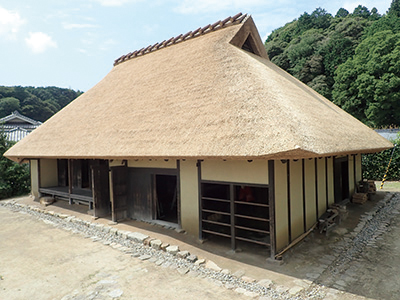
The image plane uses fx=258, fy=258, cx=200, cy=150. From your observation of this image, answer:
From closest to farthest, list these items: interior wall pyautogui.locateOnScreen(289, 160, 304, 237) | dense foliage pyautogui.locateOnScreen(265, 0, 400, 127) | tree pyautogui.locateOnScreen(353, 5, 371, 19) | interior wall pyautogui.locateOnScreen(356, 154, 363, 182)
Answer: interior wall pyautogui.locateOnScreen(289, 160, 304, 237)
interior wall pyautogui.locateOnScreen(356, 154, 363, 182)
dense foliage pyautogui.locateOnScreen(265, 0, 400, 127)
tree pyautogui.locateOnScreen(353, 5, 371, 19)

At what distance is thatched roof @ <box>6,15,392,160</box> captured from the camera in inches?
196

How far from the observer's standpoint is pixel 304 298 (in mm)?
4055

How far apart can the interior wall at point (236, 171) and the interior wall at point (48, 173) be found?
30.4ft

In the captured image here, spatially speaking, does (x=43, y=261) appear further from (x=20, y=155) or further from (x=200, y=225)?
(x=20, y=155)

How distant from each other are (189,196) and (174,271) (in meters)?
2.08

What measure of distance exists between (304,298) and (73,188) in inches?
413

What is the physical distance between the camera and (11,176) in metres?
13.5

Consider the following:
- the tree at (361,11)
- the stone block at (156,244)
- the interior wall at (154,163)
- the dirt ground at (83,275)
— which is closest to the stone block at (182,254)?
the dirt ground at (83,275)

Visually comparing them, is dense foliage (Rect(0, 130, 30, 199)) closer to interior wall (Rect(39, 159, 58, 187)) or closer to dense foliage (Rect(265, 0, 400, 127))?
interior wall (Rect(39, 159, 58, 187))

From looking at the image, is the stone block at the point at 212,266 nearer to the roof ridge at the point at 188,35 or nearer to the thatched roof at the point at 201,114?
the thatched roof at the point at 201,114

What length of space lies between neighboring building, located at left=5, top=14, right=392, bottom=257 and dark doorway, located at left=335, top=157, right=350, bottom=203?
68mm

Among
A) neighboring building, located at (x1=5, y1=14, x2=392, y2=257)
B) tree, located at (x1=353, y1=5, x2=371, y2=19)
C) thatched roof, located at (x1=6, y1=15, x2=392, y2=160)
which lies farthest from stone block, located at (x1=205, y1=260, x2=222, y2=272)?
tree, located at (x1=353, y1=5, x2=371, y2=19)

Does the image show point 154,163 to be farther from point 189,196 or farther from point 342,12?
point 342,12

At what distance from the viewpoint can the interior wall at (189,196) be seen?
6.70 meters
